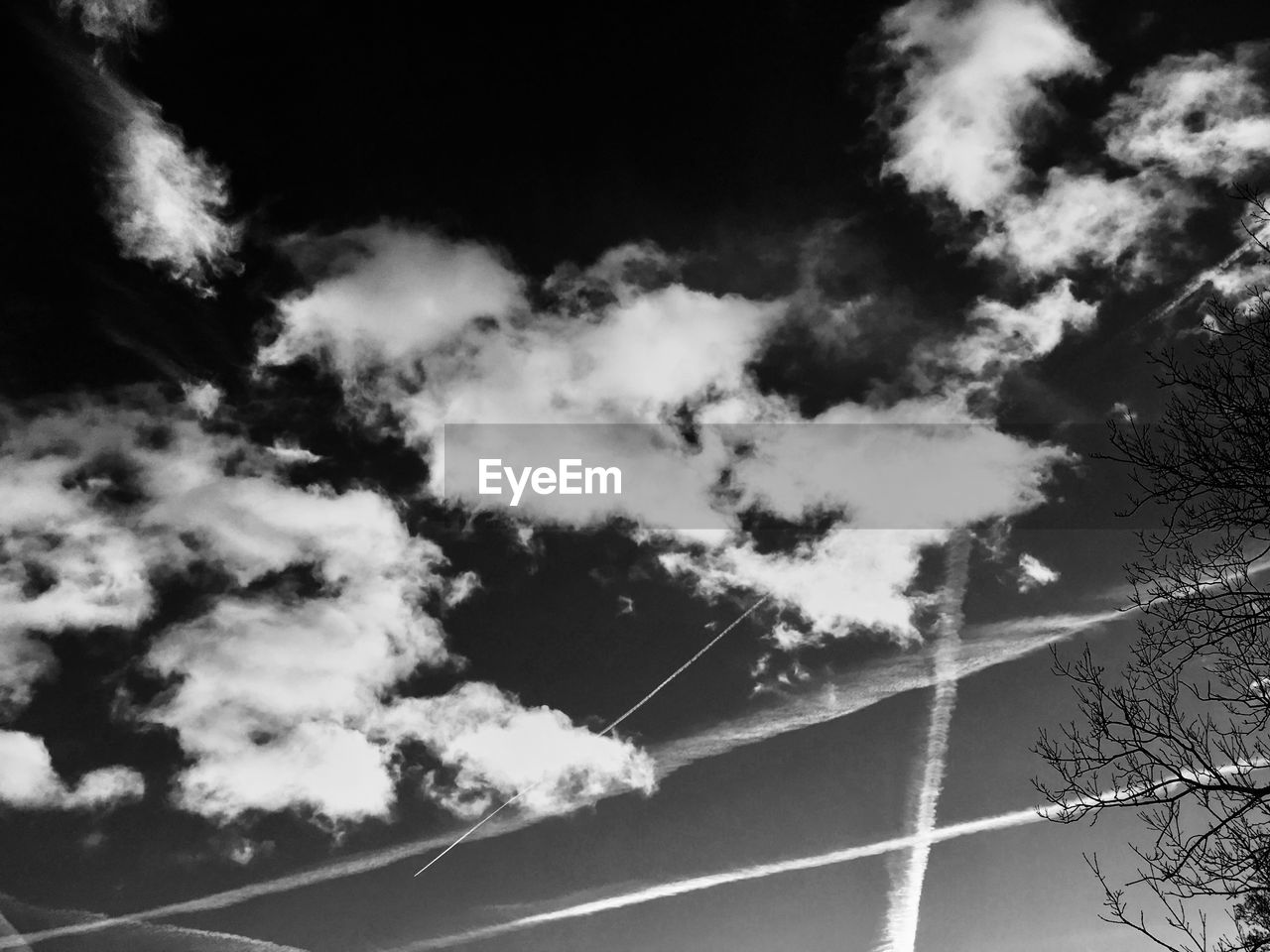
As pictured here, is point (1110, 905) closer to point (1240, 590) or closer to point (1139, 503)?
point (1240, 590)

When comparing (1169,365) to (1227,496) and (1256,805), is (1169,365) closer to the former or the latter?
(1227,496)

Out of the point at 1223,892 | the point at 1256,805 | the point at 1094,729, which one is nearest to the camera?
the point at 1256,805

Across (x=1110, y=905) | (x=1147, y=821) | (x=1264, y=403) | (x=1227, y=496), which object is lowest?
(x=1110, y=905)

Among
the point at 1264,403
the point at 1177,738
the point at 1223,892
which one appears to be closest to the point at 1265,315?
the point at 1264,403

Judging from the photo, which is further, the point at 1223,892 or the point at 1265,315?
the point at 1265,315

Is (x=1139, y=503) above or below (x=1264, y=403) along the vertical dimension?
below

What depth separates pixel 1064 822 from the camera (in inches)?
331

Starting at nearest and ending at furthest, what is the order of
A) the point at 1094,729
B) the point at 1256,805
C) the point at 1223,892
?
the point at 1256,805, the point at 1223,892, the point at 1094,729

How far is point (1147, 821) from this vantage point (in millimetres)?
7812

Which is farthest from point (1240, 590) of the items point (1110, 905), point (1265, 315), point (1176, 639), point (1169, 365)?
point (1110, 905)

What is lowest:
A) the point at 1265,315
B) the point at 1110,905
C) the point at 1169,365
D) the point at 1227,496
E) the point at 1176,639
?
the point at 1110,905

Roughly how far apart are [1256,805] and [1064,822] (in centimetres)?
186

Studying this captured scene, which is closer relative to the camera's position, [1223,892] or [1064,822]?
[1223,892]

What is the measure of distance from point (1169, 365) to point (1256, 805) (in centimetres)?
459
